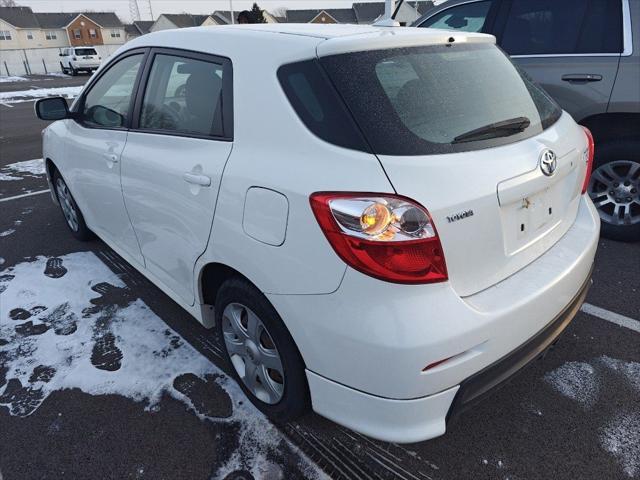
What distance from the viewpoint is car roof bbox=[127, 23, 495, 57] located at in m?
1.83

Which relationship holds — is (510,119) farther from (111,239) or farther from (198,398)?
(111,239)

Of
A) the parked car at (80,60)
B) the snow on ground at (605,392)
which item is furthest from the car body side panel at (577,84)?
the parked car at (80,60)

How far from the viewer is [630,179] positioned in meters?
3.81

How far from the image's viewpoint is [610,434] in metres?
2.15

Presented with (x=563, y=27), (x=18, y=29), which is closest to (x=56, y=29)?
(x=18, y=29)

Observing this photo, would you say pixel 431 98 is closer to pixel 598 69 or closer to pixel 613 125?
pixel 598 69

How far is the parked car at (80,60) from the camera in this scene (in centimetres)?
3300

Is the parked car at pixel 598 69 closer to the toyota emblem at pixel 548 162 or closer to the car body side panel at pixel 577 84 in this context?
the car body side panel at pixel 577 84

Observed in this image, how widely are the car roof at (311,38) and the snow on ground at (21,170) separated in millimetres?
5535

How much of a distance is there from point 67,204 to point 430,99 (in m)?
3.68

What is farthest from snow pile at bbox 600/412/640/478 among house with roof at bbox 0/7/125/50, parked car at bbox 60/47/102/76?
house with roof at bbox 0/7/125/50

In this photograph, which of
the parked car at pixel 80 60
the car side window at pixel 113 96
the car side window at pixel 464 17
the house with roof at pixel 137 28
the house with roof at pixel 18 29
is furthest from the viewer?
the house with roof at pixel 137 28

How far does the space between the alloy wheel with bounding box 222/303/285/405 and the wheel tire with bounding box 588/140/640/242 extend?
3298 mm

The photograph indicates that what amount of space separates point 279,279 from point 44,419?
154 cm
